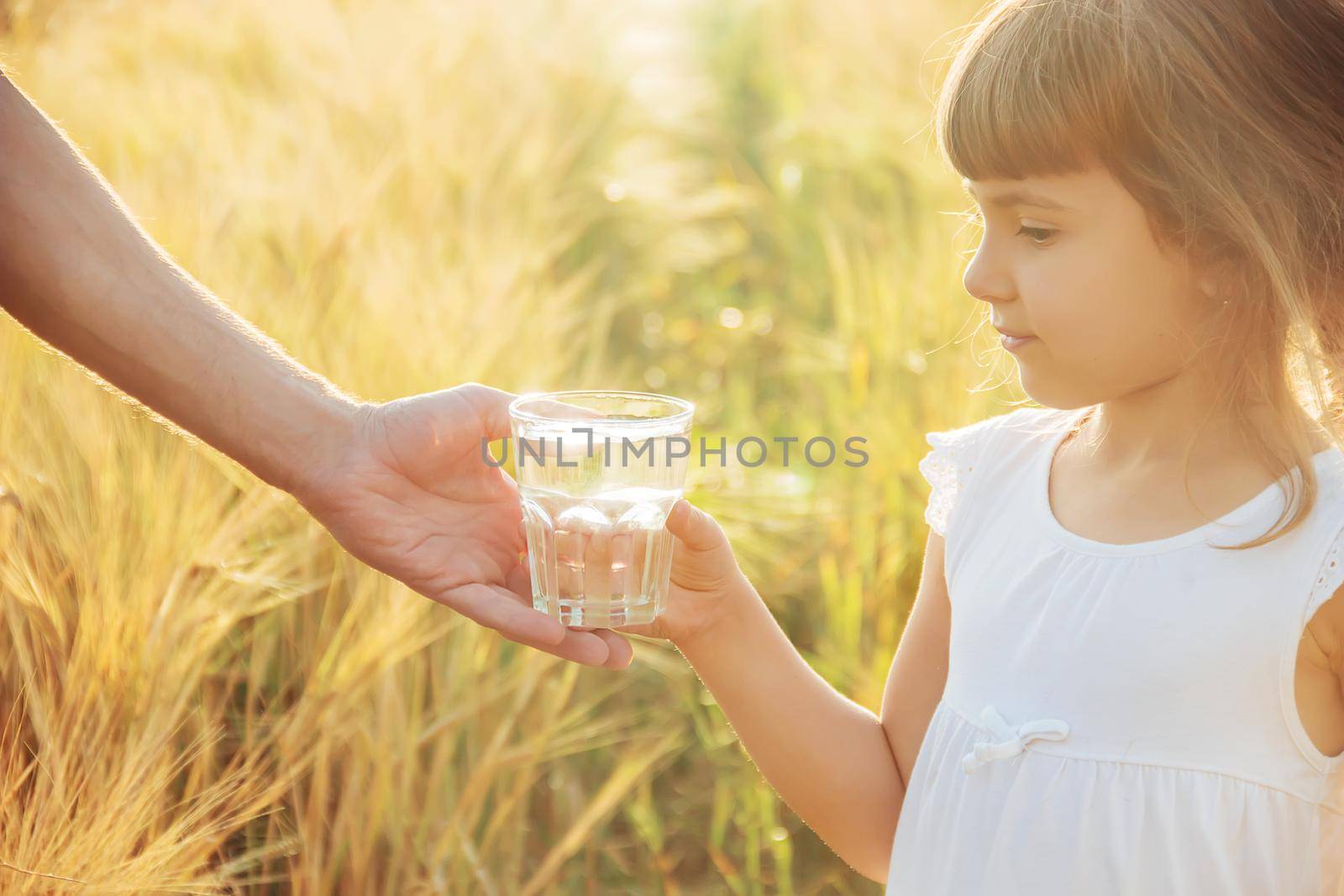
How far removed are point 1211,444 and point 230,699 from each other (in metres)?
1.23

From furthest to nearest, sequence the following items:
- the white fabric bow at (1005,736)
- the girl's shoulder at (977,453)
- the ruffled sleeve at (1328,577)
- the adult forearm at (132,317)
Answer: the girl's shoulder at (977,453) < the adult forearm at (132,317) < the white fabric bow at (1005,736) < the ruffled sleeve at (1328,577)

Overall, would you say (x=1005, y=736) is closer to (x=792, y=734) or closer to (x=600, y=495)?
(x=792, y=734)

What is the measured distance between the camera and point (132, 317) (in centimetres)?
142

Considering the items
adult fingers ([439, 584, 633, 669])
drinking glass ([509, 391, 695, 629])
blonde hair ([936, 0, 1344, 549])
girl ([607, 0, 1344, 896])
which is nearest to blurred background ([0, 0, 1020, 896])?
adult fingers ([439, 584, 633, 669])

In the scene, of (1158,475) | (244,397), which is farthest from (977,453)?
(244,397)

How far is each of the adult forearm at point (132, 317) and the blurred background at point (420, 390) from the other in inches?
8.9

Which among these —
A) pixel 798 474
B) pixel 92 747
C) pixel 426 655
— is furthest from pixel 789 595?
pixel 92 747

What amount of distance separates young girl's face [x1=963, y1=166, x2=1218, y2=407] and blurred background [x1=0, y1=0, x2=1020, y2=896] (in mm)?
855

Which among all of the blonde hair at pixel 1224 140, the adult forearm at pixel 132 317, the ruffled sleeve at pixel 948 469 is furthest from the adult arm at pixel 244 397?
the blonde hair at pixel 1224 140

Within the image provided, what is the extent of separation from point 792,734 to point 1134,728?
1.24 ft

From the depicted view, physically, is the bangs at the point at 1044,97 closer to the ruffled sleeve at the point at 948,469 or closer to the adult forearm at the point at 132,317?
the ruffled sleeve at the point at 948,469

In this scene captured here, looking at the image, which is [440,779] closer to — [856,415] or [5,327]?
[5,327]

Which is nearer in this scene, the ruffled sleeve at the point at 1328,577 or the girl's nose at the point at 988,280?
the ruffled sleeve at the point at 1328,577

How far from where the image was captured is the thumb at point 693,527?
1.29m
